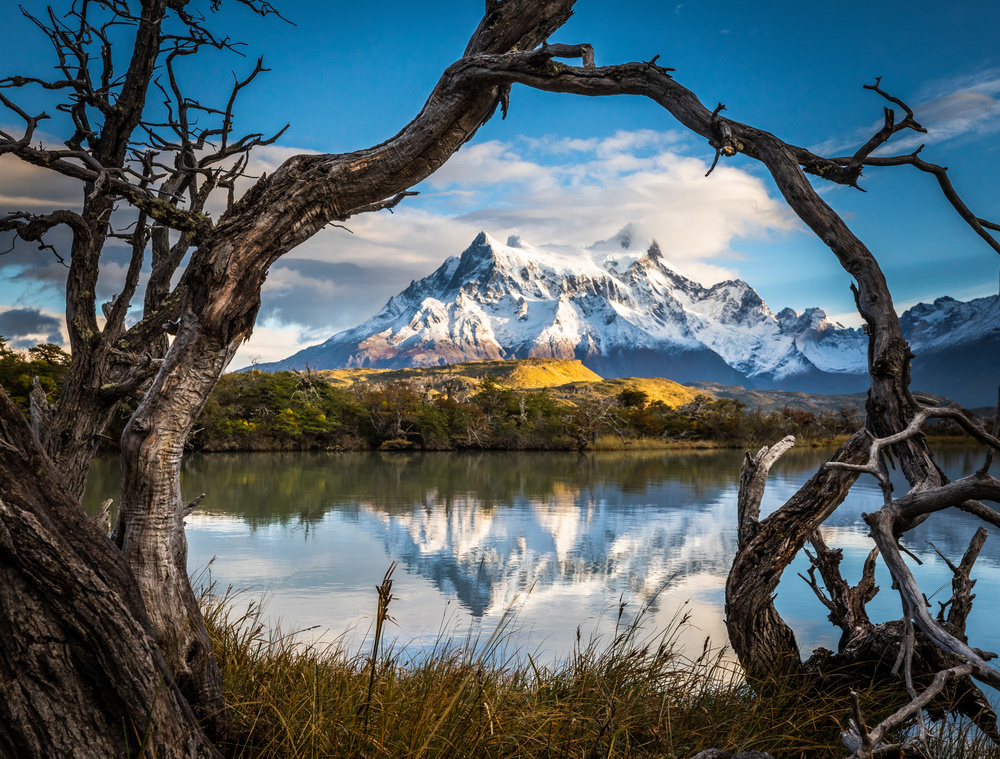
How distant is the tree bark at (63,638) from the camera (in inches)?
61.9

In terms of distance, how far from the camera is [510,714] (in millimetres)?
2465

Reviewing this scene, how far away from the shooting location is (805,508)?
2.85 metres

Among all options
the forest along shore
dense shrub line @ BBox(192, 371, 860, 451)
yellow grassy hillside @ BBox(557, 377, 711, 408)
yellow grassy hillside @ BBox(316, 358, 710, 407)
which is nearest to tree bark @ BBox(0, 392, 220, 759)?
the forest along shore

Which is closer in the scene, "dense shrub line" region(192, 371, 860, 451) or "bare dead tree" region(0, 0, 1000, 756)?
"bare dead tree" region(0, 0, 1000, 756)

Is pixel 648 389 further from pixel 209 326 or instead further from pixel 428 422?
pixel 209 326

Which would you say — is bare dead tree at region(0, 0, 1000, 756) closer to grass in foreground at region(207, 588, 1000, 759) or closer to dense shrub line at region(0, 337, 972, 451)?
grass in foreground at region(207, 588, 1000, 759)

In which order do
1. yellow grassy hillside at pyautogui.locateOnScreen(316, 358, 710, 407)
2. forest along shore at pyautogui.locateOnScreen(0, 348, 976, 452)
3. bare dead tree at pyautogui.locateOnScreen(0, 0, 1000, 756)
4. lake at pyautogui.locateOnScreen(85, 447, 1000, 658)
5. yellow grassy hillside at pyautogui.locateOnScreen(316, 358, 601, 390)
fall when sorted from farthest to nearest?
yellow grassy hillside at pyautogui.locateOnScreen(316, 358, 601, 390) → yellow grassy hillside at pyautogui.locateOnScreen(316, 358, 710, 407) → forest along shore at pyautogui.locateOnScreen(0, 348, 976, 452) → lake at pyautogui.locateOnScreen(85, 447, 1000, 658) → bare dead tree at pyautogui.locateOnScreen(0, 0, 1000, 756)

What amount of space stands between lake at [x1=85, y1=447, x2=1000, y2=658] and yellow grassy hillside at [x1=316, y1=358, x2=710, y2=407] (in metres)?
47.8

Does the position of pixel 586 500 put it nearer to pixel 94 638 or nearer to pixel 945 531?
pixel 945 531

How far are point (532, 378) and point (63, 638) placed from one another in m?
95.0

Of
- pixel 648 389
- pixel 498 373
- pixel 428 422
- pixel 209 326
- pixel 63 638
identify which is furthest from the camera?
pixel 498 373

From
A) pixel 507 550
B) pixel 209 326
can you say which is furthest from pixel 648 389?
pixel 209 326

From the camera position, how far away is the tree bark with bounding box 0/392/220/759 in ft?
5.16

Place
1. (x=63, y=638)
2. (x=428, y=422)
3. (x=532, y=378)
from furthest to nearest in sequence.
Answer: (x=532, y=378) → (x=428, y=422) → (x=63, y=638)
